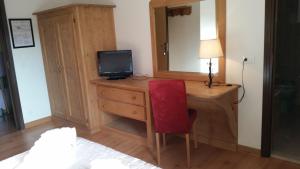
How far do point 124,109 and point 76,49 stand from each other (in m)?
1.03

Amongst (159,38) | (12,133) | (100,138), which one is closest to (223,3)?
(159,38)

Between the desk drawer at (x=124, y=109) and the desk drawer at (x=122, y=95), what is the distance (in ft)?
0.19

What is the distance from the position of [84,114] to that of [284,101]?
249 cm

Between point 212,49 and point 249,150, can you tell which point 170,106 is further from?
point 249,150

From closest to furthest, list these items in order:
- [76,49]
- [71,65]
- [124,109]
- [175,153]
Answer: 1. [175,153]
2. [124,109]
3. [76,49]
4. [71,65]

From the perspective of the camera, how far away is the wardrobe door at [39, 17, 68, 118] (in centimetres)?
352

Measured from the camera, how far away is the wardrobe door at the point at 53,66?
139 inches

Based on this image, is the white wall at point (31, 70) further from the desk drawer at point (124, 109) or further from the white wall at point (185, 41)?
the white wall at point (185, 41)

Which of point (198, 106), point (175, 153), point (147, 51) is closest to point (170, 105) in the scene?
point (198, 106)

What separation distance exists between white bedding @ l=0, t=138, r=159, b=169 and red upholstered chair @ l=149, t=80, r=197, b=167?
0.78 m

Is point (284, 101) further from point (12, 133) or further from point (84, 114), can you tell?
point (12, 133)

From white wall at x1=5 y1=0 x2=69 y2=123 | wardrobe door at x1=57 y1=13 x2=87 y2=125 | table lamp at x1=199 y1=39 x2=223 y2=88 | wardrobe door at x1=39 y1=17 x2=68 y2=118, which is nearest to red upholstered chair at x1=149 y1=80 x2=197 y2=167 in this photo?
table lamp at x1=199 y1=39 x2=223 y2=88

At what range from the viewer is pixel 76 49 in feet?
10.4

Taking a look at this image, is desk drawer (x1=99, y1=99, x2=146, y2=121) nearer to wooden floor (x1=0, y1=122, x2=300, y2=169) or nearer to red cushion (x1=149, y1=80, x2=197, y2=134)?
wooden floor (x1=0, y1=122, x2=300, y2=169)
